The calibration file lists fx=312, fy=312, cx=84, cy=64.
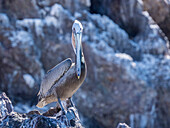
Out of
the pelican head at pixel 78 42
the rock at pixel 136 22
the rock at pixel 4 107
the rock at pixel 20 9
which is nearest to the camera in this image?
the rock at pixel 4 107

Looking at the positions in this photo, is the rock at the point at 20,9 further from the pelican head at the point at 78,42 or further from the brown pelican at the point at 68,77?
the pelican head at the point at 78,42

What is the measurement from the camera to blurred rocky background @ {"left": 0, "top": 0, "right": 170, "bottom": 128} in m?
7.72

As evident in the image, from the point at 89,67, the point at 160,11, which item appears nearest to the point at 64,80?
the point at 89,67

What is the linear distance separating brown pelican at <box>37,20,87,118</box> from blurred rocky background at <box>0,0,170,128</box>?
12.6 feet

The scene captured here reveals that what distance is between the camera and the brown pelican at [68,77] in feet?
11.5

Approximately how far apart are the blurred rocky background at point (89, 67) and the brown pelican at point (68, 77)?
3.85m

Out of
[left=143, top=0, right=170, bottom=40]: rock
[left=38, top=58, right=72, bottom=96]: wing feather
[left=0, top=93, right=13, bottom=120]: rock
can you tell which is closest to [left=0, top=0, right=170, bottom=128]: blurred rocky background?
[left=143, top=0, right=170, bottom=40]: rock

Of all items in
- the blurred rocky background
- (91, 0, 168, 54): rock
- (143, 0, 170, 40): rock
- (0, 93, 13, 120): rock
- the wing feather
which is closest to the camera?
(0, 93, 13, 120): rock

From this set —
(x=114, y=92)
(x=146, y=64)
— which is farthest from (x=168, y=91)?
(x=114, y=92)

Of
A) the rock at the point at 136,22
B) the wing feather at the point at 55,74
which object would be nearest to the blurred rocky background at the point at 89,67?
the rock at the point at 136,22

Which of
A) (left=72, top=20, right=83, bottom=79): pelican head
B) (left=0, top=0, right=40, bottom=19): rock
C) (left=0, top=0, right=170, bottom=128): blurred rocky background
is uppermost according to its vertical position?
(left=0, top=0, right=40, bottom=19): rock

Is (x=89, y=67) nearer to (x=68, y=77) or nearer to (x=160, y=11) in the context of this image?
(x=160, y=11)

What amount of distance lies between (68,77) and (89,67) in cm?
428

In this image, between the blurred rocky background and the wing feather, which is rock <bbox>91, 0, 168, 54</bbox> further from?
the wing feather
